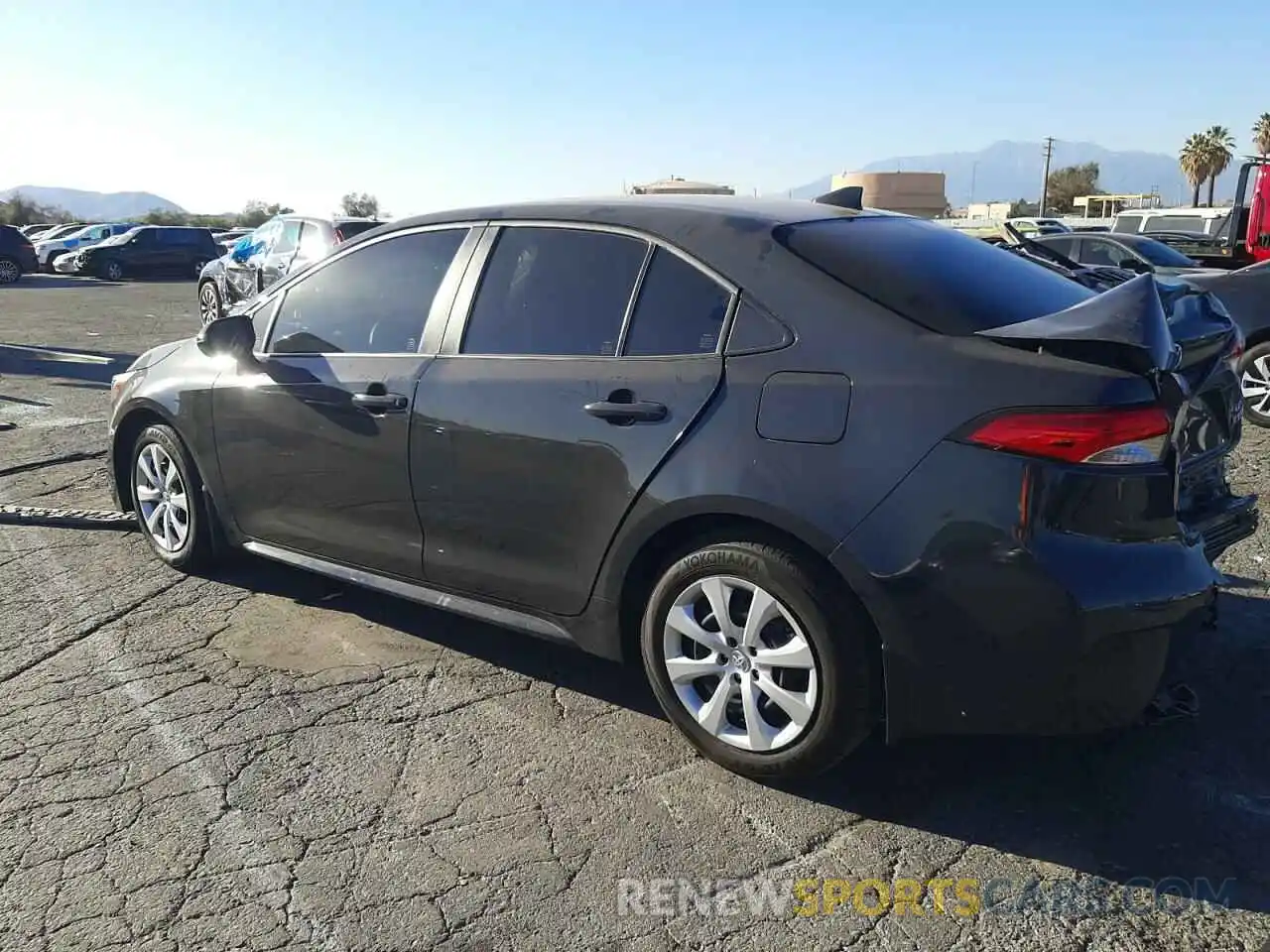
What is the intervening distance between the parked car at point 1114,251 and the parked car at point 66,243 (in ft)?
105

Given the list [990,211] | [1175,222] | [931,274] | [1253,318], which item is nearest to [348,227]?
[1253,318]

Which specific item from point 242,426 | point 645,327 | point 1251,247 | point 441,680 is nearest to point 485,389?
point 645,327

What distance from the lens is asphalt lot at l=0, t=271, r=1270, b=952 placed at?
2580 mm

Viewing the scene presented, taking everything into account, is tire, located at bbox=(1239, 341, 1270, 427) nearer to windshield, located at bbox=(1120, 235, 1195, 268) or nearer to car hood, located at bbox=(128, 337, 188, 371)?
windshield, located at bbox=(1120, 235, 1195, 268)

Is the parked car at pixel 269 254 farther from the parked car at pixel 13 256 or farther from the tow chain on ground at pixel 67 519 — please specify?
the parked car at pixel 13 256

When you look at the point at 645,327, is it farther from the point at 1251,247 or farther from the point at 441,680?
the point at 1251,247

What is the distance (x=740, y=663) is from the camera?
3123 millimetres

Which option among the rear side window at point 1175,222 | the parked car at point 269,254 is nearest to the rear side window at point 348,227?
the parked car at point 269,254

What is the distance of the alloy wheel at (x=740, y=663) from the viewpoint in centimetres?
301

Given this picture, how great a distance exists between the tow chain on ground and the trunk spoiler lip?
4709 millimetres

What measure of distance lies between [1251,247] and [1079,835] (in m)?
13.8

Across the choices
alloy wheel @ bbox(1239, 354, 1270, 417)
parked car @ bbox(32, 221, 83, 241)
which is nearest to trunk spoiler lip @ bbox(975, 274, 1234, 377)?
alloy wheel @ bbox(1239, 354, 1270, 417)

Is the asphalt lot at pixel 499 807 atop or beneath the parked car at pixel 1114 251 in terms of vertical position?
beneath

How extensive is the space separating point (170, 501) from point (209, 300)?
1368 centimetres
